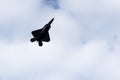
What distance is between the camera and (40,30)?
84.8 m

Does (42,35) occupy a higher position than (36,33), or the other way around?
(36,33)

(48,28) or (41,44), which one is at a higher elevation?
(48,28)

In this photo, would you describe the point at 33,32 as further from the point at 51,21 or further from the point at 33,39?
the point at 51,21

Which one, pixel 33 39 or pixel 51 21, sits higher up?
pixel 51 21

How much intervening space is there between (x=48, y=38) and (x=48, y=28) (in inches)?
175

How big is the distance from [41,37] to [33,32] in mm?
4491

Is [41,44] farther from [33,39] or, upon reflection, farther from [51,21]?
[51,21]

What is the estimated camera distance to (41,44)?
272 ft

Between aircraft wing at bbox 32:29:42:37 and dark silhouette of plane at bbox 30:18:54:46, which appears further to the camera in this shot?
aircraft wing at bbox 32:29:42:37

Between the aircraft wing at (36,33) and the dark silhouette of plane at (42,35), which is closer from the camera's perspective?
the dark silhouette of plane at (42,35)

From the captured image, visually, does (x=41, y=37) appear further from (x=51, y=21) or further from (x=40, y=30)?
(x=51, y=21)

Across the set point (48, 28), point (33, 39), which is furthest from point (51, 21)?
point (33, 39)

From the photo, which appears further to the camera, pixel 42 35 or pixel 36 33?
pixel 36 33

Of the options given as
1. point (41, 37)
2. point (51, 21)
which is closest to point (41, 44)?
point (41, 37)
